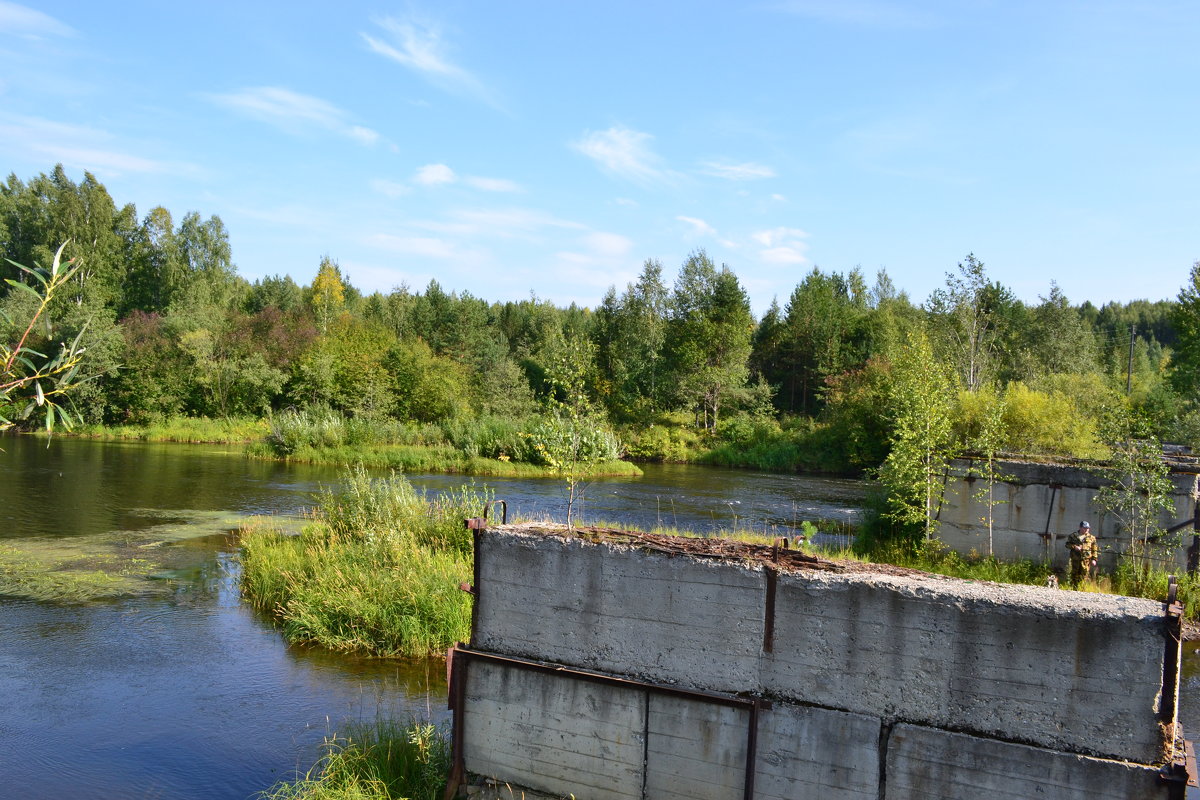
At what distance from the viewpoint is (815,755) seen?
5.79 metres

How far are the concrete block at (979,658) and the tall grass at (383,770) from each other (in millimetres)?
3251

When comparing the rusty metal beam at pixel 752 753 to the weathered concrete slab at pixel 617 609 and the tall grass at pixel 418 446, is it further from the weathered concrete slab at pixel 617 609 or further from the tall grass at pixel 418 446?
the tall grass at pixel 418 446

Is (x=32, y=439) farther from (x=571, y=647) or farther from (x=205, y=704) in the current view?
(x=571, y=647)

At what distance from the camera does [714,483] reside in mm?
36094

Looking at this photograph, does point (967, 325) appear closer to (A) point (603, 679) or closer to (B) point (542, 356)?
(B) point (542, 356)

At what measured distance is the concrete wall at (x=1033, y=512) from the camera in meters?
15.6

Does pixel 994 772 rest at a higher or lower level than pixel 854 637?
lower

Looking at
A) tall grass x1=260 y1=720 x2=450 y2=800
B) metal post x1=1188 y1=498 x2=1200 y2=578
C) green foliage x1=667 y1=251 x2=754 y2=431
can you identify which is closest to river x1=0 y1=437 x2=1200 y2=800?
tall grass x1=260 y1=720 x2=450 y2=800

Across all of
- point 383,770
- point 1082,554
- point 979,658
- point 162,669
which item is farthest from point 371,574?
point 1082,554

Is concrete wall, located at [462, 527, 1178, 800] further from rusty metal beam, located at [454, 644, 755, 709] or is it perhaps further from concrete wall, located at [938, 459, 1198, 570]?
concrete wall, located at [938, 459, 1198, 570]

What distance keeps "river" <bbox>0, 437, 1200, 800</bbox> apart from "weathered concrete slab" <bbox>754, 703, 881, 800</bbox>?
202 inches

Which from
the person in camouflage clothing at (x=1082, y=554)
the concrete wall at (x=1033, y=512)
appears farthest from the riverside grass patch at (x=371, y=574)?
the person in camouflage clothing at (x=1082, y=554)

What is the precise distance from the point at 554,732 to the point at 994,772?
10.3ft

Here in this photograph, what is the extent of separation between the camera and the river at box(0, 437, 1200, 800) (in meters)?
8.84
